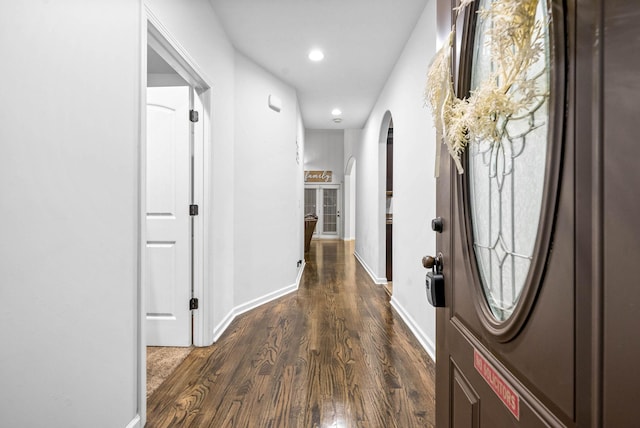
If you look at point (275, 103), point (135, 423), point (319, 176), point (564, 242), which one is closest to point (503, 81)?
point (564, 242)

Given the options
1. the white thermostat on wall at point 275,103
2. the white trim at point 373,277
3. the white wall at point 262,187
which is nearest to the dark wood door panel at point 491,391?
the white wall at point 262,187

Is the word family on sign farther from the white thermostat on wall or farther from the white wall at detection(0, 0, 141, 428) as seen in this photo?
the white wall at detection(0, 0, 141, 428)

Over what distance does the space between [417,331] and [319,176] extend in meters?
7.98

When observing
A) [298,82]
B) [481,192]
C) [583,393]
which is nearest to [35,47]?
[481,192]

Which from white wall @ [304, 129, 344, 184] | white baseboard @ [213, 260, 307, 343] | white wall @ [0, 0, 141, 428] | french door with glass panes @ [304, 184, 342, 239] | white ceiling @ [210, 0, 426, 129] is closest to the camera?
white wall @ [0, 0, 141, 428]

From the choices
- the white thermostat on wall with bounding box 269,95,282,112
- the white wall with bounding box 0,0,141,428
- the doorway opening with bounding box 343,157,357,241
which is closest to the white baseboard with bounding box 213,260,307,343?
the white wall with bounding box 0,0,141,428

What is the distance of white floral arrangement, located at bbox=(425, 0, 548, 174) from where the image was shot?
58 cm

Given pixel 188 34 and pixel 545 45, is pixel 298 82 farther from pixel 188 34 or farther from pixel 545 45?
pixel 545 45

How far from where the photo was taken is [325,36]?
303 cm

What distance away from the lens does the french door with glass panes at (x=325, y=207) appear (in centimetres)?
1048

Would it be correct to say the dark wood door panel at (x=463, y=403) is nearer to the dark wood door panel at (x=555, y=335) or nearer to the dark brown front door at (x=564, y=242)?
the dark brown front door at (x=564, y=242)

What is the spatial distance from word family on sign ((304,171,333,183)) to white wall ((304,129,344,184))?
14cm

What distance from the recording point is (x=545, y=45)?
55cm

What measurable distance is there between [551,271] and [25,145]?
1397mm
